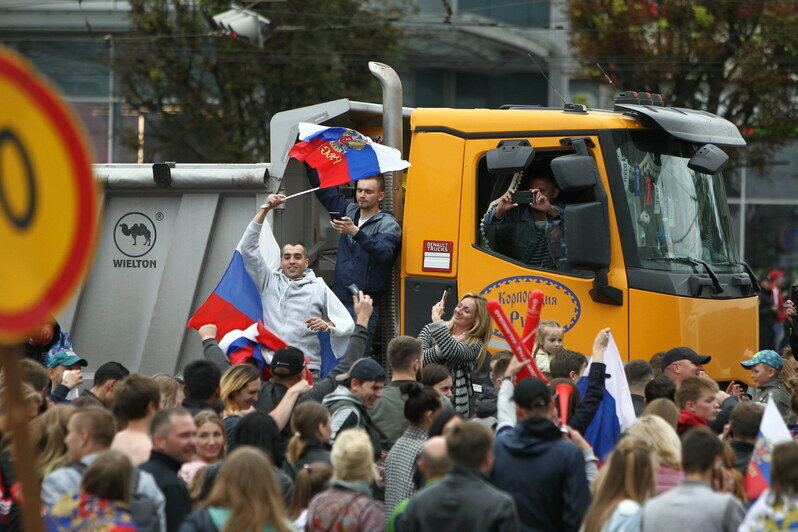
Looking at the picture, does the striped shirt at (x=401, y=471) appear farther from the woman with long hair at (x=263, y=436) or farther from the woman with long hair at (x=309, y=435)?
the woman with long hair at (x=263, y=436)

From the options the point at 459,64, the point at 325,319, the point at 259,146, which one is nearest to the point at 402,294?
the point at 325,319

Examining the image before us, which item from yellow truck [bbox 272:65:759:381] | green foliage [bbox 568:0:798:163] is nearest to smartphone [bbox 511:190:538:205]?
yellow truck [bbox 272:65:759:381]

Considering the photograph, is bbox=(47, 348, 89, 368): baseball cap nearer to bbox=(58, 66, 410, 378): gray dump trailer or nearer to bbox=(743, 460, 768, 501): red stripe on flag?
bbox=(58, 66, 410, 378): gray dump trailer

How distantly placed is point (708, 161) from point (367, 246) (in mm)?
2465

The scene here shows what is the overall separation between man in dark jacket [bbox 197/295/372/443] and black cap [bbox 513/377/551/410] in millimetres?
1764

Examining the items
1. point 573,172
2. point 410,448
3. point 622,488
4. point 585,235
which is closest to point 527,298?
point 585,235

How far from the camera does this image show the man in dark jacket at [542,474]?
18.3ft

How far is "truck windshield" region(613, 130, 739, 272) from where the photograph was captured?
9094mm

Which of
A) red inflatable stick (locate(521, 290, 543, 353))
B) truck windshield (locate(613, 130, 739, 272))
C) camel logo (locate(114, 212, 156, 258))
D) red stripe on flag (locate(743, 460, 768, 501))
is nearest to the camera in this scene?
red stripe on flag (locate(743, 460, 768, 501))

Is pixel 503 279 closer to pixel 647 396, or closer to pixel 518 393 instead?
pixel 647 396

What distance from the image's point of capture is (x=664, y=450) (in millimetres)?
5895

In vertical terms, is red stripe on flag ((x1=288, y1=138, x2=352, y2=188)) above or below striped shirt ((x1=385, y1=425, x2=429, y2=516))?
above

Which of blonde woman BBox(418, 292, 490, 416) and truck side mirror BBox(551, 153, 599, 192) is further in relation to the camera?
truck side mirror BBox(551, 153, 599, 192)

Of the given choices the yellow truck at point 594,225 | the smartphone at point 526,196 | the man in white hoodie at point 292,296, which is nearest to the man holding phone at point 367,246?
the yellow truck at point 594,225
